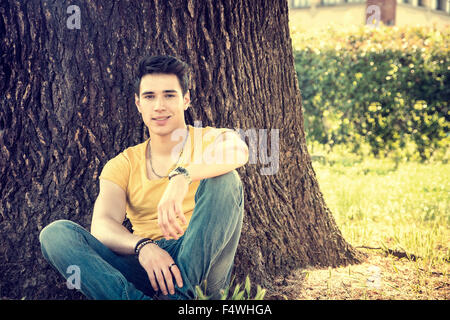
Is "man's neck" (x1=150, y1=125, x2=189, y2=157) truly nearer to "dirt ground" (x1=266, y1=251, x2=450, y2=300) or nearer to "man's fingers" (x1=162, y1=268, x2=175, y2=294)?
"man's fingers" (x1=162, y1=268, x2=175, y2=294)

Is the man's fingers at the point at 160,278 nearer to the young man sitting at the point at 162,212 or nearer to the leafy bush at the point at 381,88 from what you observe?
the young man sitting at the point at 162,212

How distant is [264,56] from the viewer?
10.9ft

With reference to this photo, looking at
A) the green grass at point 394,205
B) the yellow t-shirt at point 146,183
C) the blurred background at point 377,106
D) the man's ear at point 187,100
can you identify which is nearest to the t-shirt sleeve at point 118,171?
the yellow t-shirt at point 146,183

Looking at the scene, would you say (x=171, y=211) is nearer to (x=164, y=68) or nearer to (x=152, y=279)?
(x=152, y=279)

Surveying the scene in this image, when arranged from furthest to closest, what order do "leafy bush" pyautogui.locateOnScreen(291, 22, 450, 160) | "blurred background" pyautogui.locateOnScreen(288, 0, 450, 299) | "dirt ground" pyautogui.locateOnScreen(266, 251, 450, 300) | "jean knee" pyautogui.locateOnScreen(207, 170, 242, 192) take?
"leafy bush" pyautogui.locateOnScreen(291, 22, 450, 160) < "blurred background" pyautogui.locateOnScreen(288, 0, 450, 299) < "dirt ground" pyautogui.locateOnScreen(266, 251, 450, 300) < "jean knee" pyautogui.locateOnScreen(207, 170, 242, 192)

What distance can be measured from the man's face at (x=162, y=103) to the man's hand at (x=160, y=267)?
64 cm

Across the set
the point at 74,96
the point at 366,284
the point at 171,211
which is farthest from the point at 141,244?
the point at 366,284

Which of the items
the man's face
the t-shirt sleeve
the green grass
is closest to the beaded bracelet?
the t-shirt sleeve

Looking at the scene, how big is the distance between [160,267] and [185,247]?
15cm

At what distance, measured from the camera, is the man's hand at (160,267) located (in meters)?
2.42

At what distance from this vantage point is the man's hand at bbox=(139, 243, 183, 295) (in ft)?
7.94

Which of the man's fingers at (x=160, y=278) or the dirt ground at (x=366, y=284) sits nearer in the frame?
the man's fingers at (x=160, y=278)

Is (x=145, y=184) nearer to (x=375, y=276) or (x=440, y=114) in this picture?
(x=375, y=276)

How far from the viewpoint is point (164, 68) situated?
2.76 m
